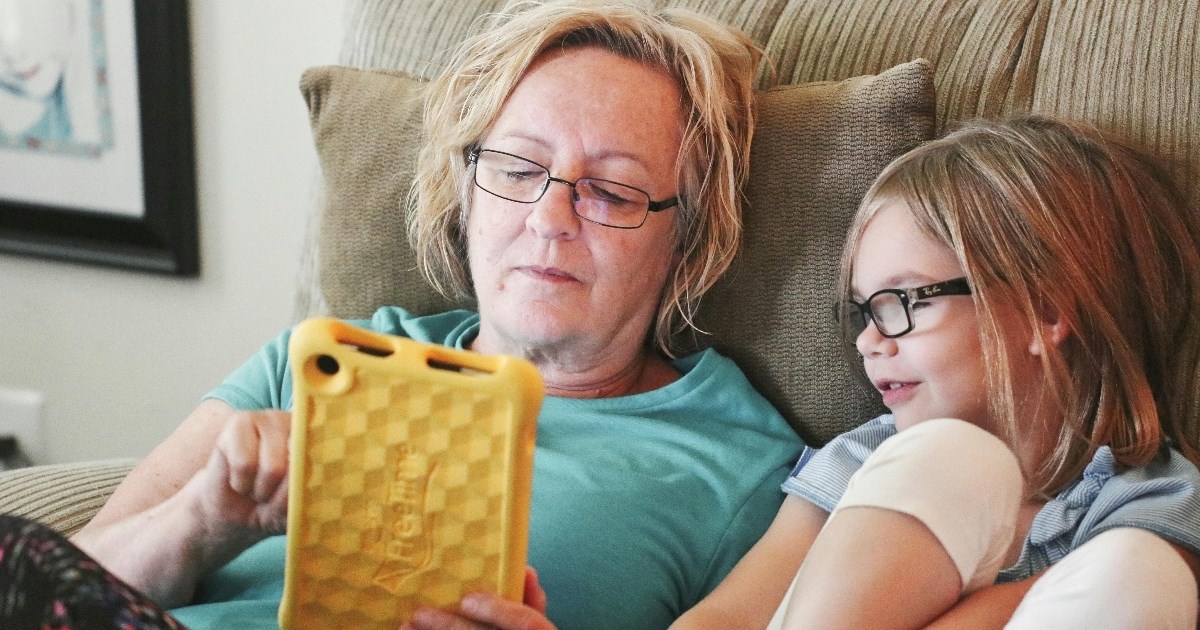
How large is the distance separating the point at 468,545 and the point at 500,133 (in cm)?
56

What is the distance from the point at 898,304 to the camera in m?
1.07

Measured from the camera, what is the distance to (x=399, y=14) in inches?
59.9

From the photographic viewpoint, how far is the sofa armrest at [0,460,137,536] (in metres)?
1.16

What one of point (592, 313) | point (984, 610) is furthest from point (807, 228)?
point (984, 610)

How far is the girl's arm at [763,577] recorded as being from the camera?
1024mm

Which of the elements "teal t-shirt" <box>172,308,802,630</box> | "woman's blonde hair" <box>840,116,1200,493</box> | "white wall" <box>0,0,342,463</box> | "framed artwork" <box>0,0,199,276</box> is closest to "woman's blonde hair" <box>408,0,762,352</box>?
"teal t-shirt" <box>172,308,802,630</box>

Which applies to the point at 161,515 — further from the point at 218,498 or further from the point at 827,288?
the point at 827,288

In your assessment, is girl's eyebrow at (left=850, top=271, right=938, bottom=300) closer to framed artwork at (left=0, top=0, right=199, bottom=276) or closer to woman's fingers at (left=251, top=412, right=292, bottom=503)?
woman's fingers at (left=251, top=412, right=292, bottom=503)

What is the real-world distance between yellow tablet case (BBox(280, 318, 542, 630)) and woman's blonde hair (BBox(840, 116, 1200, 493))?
0.48 meters

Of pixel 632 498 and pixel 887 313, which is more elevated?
pixel 887 313

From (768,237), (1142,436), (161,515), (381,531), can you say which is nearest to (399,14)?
(768,237)

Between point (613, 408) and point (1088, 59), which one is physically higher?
point (1088, 59)

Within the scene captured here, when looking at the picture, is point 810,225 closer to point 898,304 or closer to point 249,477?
point 898,304

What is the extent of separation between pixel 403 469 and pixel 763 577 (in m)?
0.42
